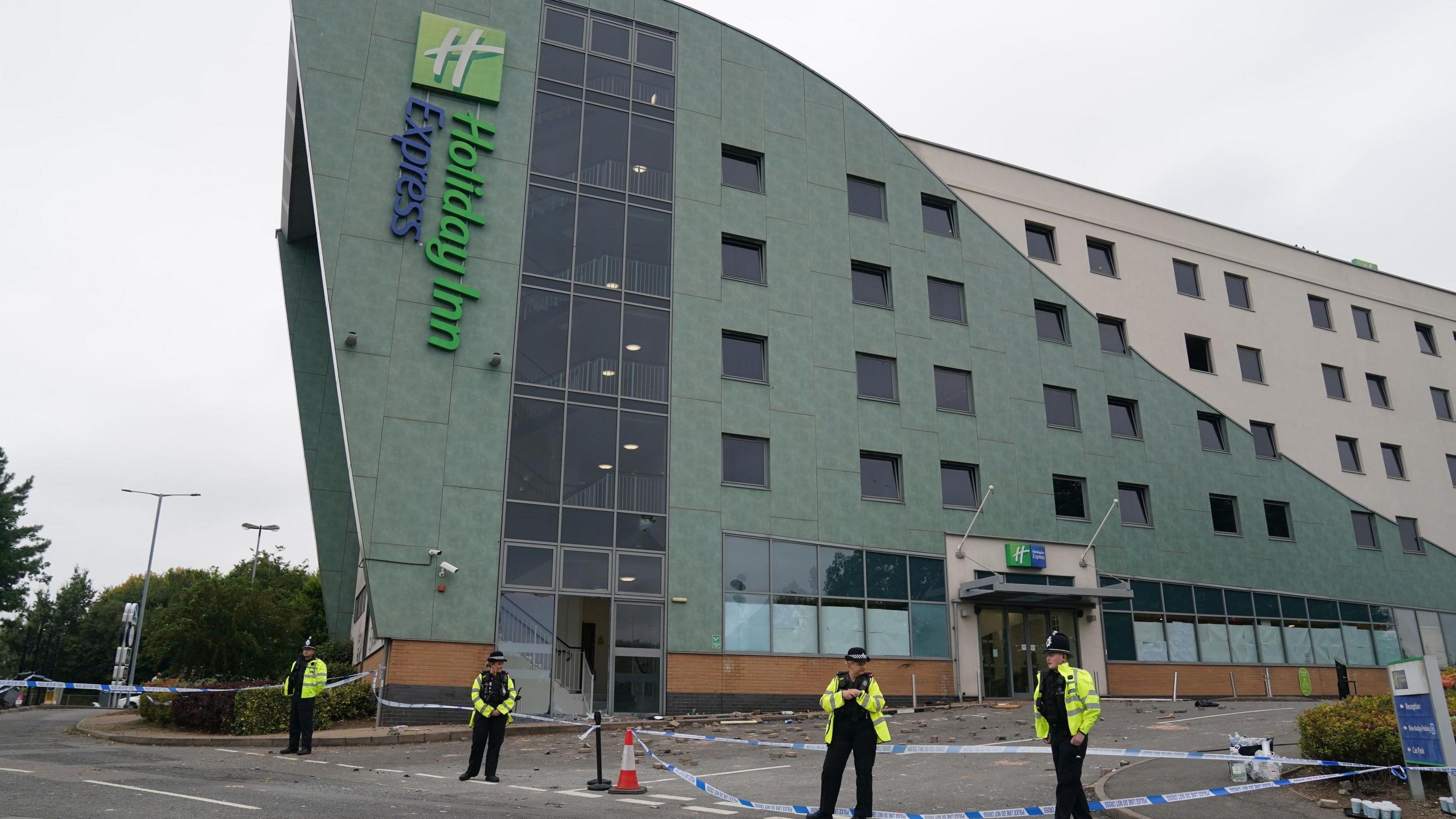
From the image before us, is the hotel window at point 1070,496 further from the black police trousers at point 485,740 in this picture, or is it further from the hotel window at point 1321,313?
the black police trousers at point 485,740

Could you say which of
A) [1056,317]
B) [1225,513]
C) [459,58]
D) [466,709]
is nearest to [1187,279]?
[1056,317]

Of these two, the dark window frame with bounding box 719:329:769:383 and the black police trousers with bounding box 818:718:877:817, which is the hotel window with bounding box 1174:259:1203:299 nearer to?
the dark window frame with bounding box 719:329:769:383

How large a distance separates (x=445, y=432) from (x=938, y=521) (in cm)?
1408

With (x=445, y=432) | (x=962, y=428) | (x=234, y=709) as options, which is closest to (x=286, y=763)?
(x=234, y=709)

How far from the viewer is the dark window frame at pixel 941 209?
3356 cm

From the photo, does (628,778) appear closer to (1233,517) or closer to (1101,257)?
(1233,517)

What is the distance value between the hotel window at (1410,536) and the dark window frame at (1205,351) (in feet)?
31.3

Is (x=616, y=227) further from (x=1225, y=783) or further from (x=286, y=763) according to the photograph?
(x=1225, y=783)

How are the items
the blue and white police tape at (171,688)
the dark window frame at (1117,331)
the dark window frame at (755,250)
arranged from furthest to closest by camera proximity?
the dark window frame at (1117,331) < the dark window frame at (755,250) < the blue and white police tape at (171,688)

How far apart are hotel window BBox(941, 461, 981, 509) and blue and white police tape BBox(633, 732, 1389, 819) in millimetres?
19022

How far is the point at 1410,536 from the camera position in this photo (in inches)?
1531

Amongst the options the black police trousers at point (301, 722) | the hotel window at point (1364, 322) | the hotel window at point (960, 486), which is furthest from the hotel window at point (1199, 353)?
the black police trousers at point (301, 722)

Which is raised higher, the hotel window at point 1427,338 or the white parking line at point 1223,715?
the hotel window at point 1427,338

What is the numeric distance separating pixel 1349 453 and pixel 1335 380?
9.49ft
